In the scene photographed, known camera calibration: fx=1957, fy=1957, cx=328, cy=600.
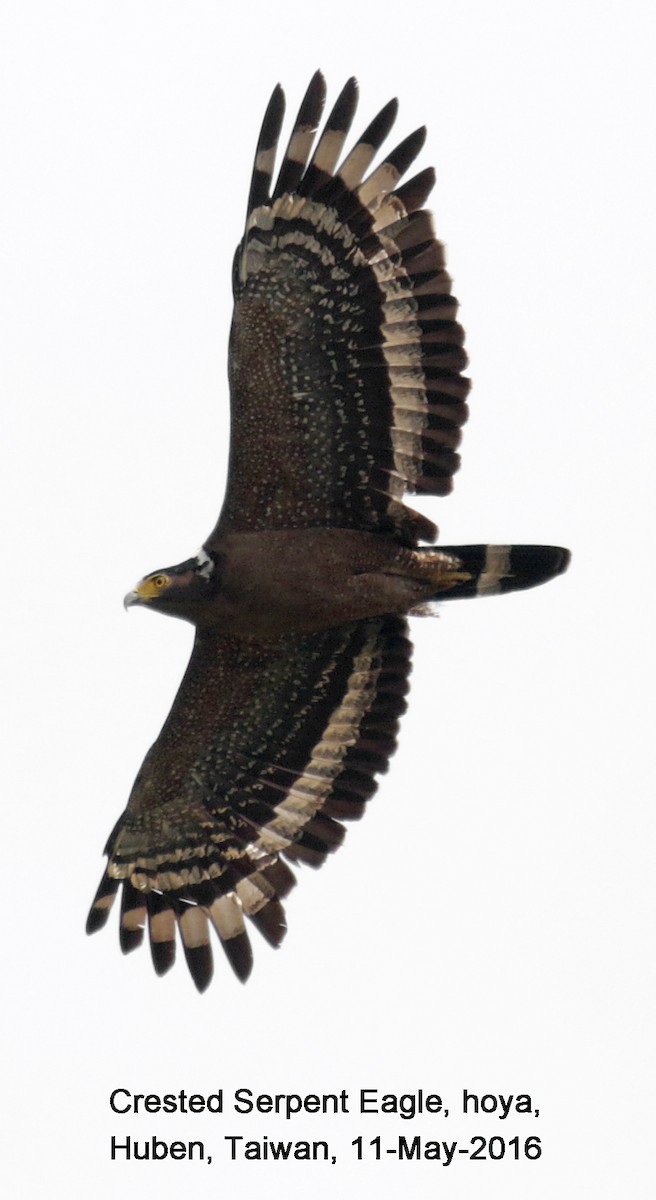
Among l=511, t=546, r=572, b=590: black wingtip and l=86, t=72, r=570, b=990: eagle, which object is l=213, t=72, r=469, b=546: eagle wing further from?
l=511, t=546, r=572, b=590: black wingtip

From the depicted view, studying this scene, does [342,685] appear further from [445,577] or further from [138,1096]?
[138,1096]

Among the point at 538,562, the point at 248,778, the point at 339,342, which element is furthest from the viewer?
the point at 248,778

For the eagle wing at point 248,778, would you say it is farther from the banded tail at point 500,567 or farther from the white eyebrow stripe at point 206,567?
the white eyebrow stripe at point 206,567

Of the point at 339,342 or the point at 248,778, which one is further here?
the point at 248,778

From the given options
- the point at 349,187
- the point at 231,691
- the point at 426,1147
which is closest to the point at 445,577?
the point at 231,691

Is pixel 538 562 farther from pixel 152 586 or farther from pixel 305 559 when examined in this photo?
pixel 152 586

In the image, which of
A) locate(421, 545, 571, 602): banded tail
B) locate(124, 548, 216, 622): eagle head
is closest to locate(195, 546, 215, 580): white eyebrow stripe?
locate(124, 548, 216, 622): eagle head

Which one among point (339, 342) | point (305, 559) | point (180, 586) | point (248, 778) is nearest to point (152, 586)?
point (180, 586)
